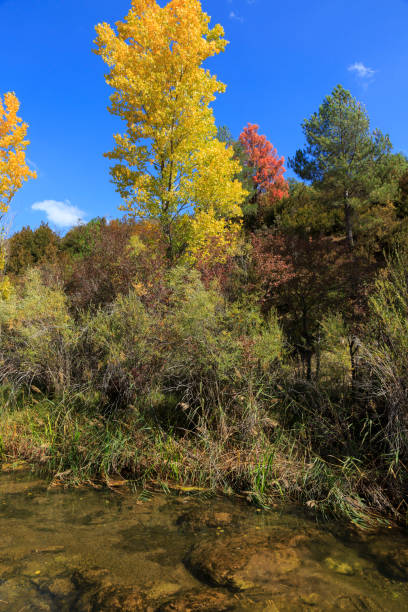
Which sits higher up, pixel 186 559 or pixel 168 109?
pixel 168 109

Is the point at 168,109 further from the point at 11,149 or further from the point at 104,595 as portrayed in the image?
the point at 104,595

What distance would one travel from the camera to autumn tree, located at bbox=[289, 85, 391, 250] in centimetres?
1402

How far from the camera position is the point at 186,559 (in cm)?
328

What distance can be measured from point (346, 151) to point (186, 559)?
15.1 metres

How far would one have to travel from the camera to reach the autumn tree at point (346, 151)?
14023mm

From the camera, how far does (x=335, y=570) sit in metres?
3.12

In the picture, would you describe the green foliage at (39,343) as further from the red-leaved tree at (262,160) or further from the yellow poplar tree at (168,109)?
the red-leaved tree at (262,160)

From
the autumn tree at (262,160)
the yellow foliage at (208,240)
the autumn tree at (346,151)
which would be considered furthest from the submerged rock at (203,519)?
the autumn tree at (262,160)

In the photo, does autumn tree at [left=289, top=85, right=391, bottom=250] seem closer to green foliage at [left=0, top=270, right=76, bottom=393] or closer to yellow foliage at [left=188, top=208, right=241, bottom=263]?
yellow foliage at [left=188, top=208, right=241, bottom=263]

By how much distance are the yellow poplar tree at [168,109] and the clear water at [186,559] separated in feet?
24.6

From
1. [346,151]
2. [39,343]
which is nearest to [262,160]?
[346,151]

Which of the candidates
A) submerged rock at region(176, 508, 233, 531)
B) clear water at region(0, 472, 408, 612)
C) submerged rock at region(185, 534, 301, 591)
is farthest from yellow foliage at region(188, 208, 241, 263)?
submerged rock at region(185, 534, 301, 591)

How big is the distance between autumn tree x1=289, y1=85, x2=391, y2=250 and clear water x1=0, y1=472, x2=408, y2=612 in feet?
39.2

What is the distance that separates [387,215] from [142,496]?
15091 millimetres
